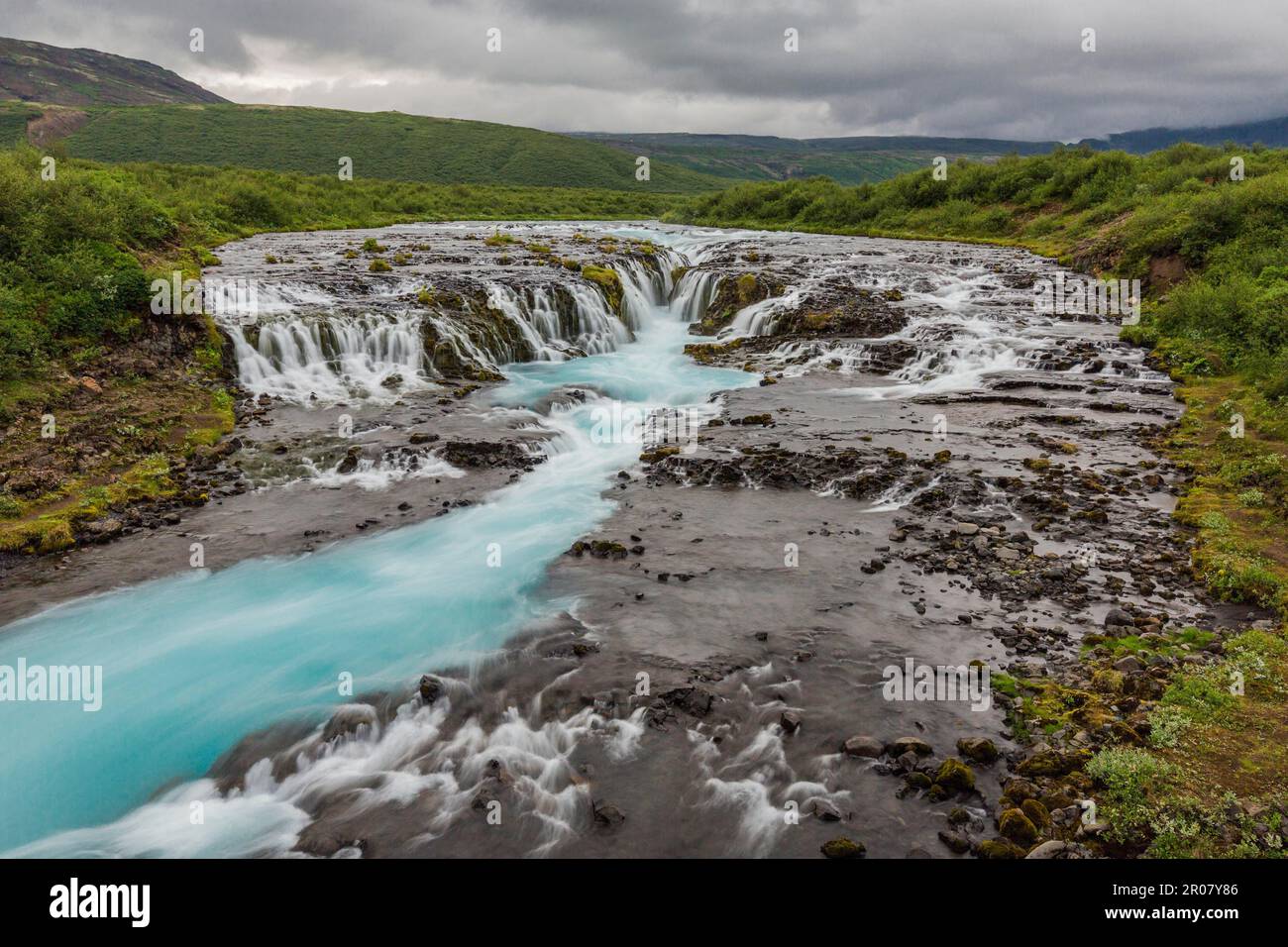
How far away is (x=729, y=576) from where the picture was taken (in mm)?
12109

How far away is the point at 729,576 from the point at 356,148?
171534 millimetres

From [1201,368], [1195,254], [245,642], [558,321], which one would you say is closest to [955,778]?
[245,642]

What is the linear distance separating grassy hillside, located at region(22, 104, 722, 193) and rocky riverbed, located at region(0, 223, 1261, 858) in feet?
408

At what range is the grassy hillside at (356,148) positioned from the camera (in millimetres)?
131500

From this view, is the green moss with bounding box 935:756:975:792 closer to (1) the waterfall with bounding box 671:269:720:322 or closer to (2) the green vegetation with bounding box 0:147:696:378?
(2) the green vegetation with bounding box 0:147:696:378

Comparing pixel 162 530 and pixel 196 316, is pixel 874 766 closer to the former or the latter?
pixel 162 530

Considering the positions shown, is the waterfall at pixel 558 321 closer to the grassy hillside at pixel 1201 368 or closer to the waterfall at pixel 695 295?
the waterfall at pixel 695 295

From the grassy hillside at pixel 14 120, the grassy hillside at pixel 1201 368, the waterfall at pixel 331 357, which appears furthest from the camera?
the grassy hillside at pixel 14 120

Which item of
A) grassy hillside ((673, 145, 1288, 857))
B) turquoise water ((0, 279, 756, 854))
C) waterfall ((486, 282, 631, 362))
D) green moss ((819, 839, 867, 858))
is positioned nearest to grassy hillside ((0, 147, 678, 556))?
turquoise water ((0, 279, 756, 854))

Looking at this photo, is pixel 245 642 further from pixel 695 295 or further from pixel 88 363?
pixel 695 295

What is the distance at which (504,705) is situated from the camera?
9.10m

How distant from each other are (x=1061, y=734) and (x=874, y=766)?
213cm

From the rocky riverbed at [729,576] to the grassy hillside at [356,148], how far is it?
124324 millimetres

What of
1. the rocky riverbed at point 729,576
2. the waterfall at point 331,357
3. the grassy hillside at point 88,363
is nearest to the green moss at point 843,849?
the rocky riverbed at point 729,576
